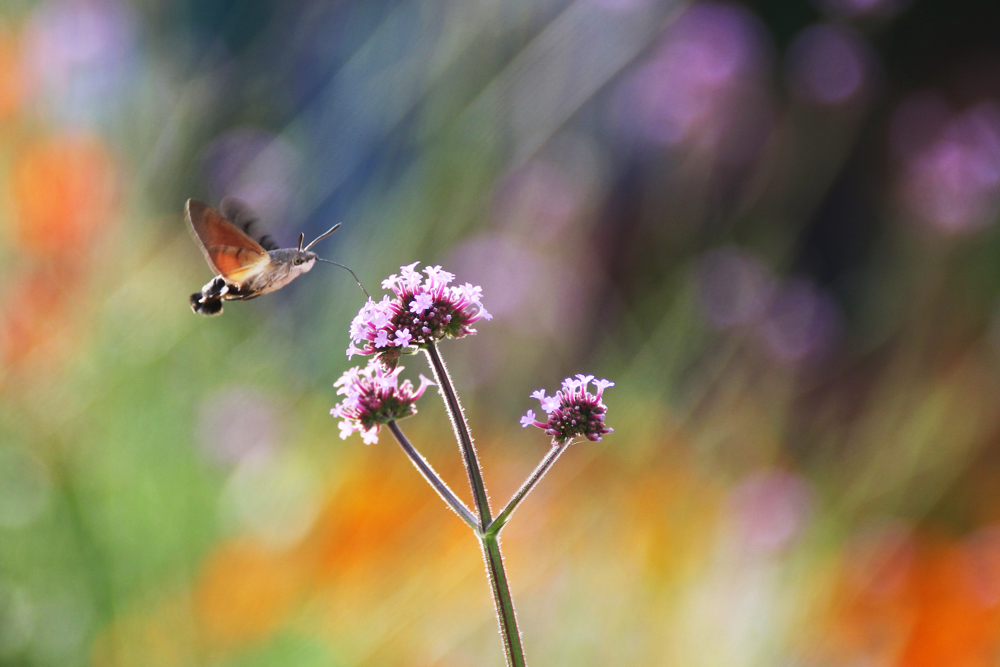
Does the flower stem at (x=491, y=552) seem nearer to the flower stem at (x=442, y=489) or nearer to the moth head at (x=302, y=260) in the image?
the flower stem at (x=442, y=489)

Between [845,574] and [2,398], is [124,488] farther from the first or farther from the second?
[845,574]

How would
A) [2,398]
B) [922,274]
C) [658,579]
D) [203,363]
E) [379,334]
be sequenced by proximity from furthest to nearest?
[922,274], [203,363], [658,579], [2,398], [379,334]

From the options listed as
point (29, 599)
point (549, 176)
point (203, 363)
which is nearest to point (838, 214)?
point (549, 176)

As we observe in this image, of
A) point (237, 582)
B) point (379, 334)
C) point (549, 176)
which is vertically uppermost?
point (549, 176)

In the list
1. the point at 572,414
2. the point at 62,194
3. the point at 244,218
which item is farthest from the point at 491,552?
the point at 62,194

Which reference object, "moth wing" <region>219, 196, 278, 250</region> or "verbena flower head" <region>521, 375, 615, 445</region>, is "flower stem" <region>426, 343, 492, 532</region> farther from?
"moth wing" <region>219, 196, 278, 250</region>

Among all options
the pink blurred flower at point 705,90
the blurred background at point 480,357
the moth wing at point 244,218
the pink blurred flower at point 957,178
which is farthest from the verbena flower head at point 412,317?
the pink blurred flower at point 957,178

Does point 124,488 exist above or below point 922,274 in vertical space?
below

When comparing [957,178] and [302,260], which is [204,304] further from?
[957,178]

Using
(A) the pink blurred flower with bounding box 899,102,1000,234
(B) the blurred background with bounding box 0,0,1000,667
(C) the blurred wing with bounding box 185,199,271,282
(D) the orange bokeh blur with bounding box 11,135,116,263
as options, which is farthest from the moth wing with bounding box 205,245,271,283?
(A) the pink blurred flower with bounding box 899,102,1000,234
